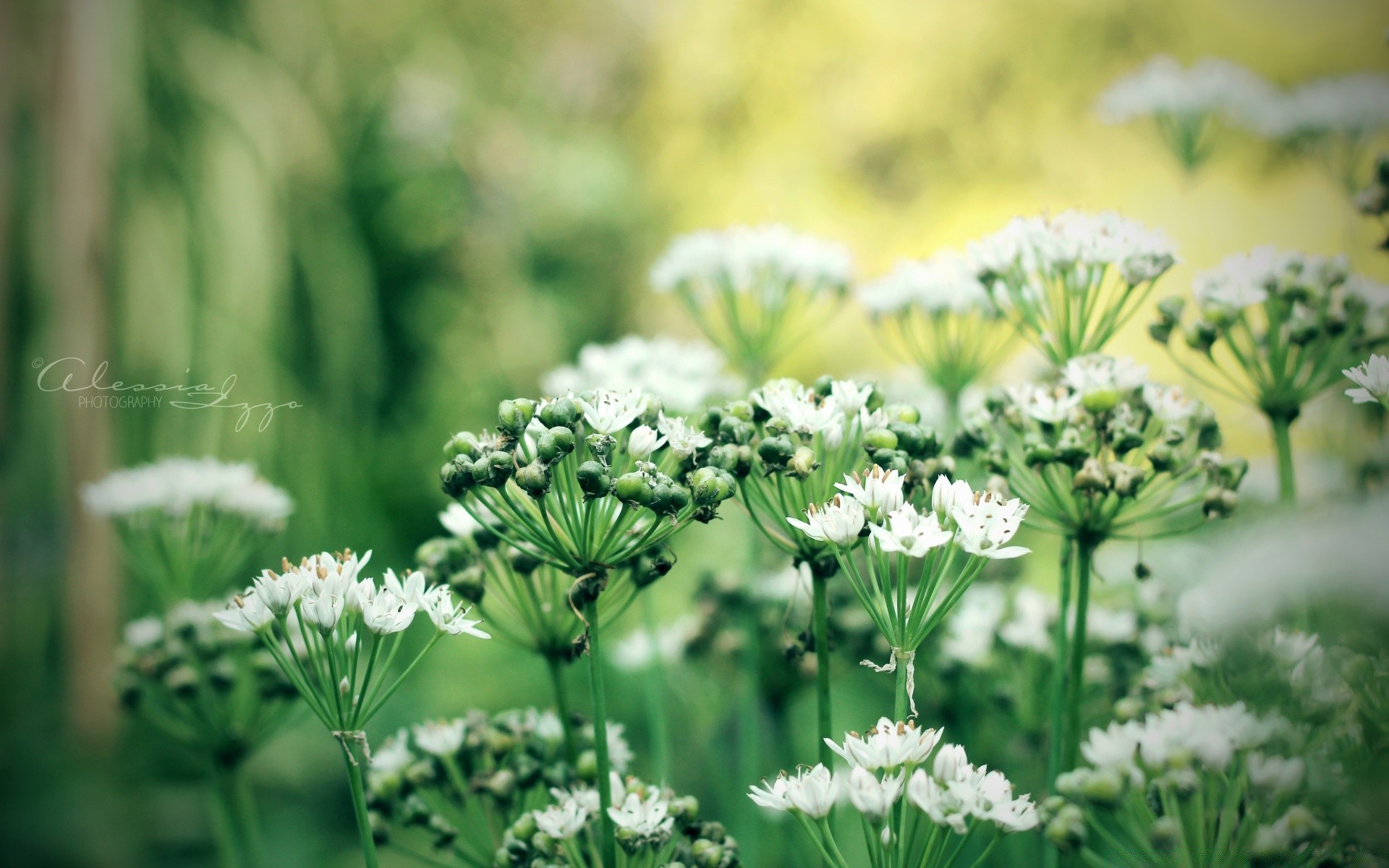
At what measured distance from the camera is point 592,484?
2.01ft

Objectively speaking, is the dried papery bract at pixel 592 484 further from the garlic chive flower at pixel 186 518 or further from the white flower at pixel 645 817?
the garlic chive flower at pixel 186 518

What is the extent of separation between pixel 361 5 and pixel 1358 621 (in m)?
3.64

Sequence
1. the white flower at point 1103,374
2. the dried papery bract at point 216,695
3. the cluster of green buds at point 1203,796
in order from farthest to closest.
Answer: the dried papery bract at point 216,695 → the white flower at point 1103,374 → the cluster of green buds at point 1203,796

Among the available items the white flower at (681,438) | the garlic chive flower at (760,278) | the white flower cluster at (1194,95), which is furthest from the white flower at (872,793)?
the white flower cluster at (1194,95)

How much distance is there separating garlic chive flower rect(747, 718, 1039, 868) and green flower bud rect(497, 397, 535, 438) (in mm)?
314

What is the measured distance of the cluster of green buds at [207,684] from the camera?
0.93 metres

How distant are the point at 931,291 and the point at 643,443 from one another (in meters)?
0.55

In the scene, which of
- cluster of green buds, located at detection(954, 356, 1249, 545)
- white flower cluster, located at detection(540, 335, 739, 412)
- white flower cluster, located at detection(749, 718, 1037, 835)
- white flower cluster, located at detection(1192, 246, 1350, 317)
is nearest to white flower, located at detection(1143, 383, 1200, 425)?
cluster of green buds, located at detection(954, 356, 1249, 545)

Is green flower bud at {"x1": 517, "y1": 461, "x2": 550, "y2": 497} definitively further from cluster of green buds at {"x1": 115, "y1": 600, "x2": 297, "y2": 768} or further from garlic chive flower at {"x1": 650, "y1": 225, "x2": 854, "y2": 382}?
garlic chive flower at {"x1": 650, "y1": 225, "x2": 854, "y2": 382}

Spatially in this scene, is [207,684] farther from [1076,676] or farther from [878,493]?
[1076,676]

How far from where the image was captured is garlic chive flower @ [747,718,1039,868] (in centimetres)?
56

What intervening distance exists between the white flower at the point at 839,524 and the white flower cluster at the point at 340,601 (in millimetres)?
242

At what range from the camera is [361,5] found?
Answer: 3.29m

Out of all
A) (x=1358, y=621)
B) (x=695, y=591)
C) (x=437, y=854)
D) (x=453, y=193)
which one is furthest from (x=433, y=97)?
(x=1358, y=621)
